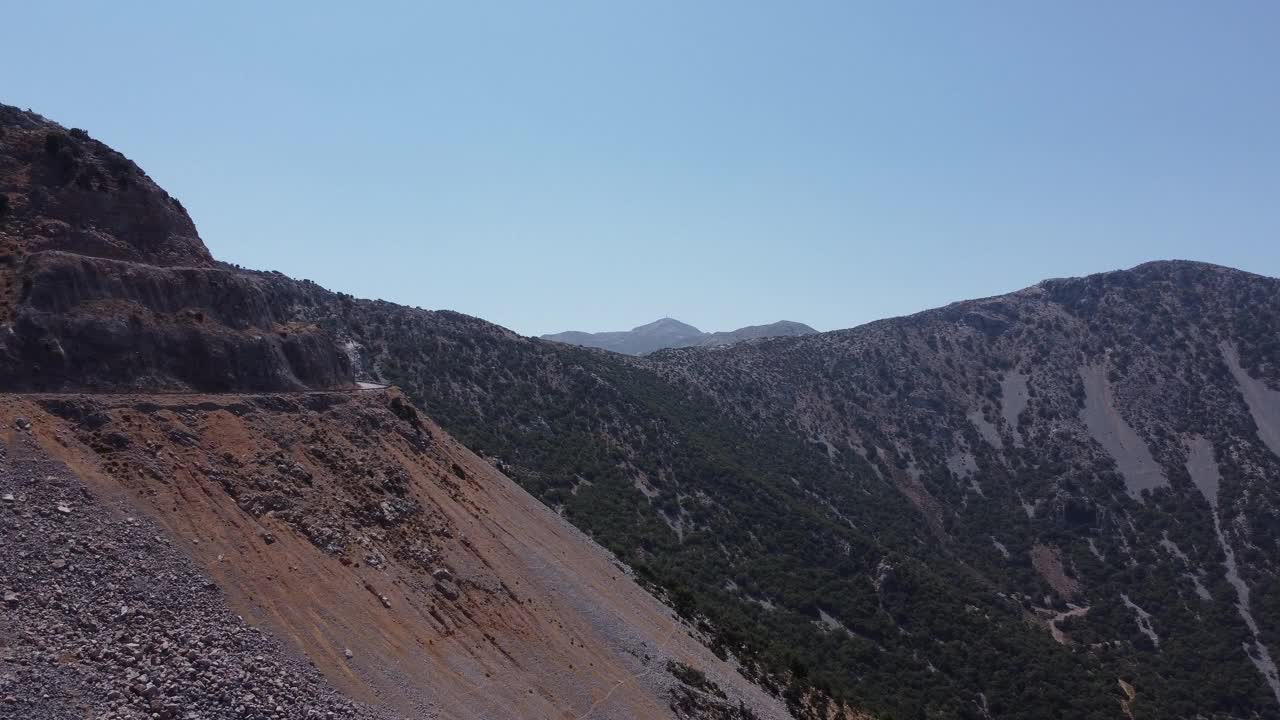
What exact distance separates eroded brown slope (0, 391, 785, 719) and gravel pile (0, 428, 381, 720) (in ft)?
2.12

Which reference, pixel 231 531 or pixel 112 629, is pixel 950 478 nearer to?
pixel 231 531

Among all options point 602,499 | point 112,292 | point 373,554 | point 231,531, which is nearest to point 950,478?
point 602,499

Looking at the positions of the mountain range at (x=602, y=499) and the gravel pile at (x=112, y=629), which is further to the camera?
the mountain range at (x=602, y=499)

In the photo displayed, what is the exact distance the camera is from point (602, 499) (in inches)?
2221

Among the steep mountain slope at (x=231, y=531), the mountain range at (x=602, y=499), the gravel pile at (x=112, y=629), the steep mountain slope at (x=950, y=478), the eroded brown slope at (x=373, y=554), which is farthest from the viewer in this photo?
the steep mountain slope at (x=950, y=478)

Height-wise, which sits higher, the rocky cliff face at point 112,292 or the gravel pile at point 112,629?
the rocky cliff face at point 112,292

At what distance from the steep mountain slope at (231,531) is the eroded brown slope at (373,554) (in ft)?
0.25

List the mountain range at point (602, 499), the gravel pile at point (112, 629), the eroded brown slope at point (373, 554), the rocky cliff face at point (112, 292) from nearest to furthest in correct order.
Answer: the gravel pile at point (112, 629) < the mountain range at point (602, 499) < the eroded brown slope at point (373, 554) < the rocky cliff face at point (112, 292)

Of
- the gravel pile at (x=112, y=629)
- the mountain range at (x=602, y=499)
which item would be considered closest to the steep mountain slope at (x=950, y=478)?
the mountain range at (x=602, y=499)

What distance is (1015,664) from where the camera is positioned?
54750 mm

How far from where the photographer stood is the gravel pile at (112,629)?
46.5ft

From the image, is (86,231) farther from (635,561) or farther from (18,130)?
(635,561)

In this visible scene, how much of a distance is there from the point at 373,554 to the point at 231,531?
4020 mm

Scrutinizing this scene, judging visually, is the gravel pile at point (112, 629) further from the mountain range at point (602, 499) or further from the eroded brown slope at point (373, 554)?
the eroded brown slope at point (373, 554)
